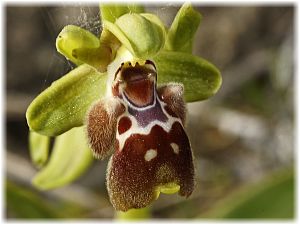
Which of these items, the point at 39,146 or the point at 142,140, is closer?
the point at 142,140

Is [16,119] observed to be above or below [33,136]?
below

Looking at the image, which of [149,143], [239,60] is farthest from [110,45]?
[239,60]

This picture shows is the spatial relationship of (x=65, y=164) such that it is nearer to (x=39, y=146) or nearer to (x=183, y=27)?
(x=39, y=146)

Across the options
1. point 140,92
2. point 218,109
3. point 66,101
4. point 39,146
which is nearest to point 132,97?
point 140,92

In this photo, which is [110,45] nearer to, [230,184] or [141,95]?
[141,95]

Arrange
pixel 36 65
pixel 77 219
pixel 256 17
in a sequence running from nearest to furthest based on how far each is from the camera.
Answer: pixel 77 219, pixel 36 65, pixel 256 17
